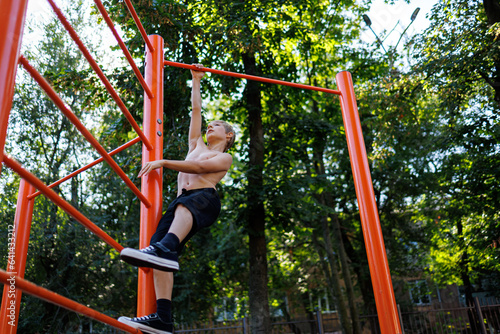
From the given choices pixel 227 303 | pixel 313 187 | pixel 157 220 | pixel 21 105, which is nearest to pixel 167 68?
pixel 313 187

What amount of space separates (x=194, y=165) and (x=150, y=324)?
85cm

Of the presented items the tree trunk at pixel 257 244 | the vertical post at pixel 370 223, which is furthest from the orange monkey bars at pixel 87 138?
the tree trunk at pixel 257 244

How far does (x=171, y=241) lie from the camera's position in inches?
74.9

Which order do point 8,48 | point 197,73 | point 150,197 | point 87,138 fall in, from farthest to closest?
1. point 197,73
2. point 150,197
3. point 87,138
4. point 8,48

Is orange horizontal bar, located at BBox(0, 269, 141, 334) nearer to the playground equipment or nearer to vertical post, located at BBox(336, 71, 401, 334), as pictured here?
the playground equipment

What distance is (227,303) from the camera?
15305mm

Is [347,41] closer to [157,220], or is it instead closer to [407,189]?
[407,189]

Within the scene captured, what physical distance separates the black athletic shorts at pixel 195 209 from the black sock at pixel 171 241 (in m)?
0.07

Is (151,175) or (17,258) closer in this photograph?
(151,175)

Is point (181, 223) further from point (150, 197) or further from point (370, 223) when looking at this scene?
point (370, 223)

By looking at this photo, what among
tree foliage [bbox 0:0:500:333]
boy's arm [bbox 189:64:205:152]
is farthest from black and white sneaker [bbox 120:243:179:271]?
tree foliage [bbox 0:0:500:333]

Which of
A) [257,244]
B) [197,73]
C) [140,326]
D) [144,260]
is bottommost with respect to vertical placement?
[140,326]

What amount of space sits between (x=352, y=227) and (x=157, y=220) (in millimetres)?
13264

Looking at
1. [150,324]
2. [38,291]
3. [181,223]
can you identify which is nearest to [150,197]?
[181,223]
